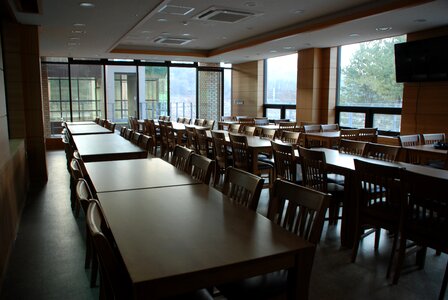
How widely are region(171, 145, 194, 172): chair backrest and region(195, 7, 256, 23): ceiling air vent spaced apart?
144 inches

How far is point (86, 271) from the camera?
304cm

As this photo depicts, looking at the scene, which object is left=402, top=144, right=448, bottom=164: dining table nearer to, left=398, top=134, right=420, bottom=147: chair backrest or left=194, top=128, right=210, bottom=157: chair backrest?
left=398, top=134, right=420, bottom=147: chair backrest

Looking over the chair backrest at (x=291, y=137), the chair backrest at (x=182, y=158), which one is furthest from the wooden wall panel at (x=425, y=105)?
the chair backrest at (x=182, y=158)

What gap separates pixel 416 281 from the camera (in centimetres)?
286

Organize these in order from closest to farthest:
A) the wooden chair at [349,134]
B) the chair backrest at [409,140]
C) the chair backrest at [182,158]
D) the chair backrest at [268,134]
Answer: the chair backrest at [182,158] < the chair backrest at [409,140] < the chair backrest at [268,134] < the wooden chair at [349,134]

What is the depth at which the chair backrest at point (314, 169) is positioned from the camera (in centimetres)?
349

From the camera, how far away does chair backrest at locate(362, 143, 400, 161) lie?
3.86 metres

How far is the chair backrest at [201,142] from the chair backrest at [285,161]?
2.03 meters

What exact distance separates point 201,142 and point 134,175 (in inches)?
125

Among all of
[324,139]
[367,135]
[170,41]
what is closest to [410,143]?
[367,135]

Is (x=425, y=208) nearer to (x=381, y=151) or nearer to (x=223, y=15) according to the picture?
(x=381, y=151)

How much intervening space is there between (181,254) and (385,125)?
24.7 feet

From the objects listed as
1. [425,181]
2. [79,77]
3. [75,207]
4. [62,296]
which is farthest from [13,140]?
[79,77]

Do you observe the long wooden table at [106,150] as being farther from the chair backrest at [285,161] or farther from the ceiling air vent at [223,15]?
the ceiling air vent at [223,15]
